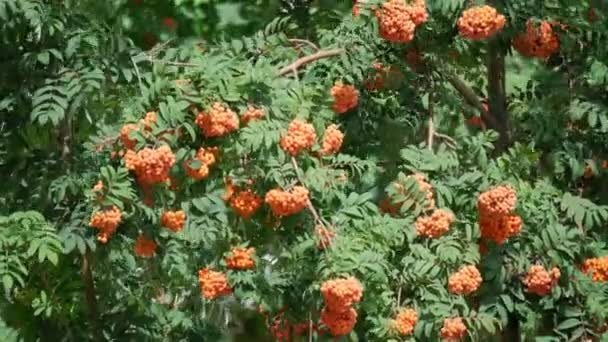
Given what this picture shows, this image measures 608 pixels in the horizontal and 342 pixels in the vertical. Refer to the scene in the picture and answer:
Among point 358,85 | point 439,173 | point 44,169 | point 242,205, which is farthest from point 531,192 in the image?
point 44,169

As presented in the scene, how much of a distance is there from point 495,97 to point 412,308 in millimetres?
1101

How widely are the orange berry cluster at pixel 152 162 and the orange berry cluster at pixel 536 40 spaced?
4.78ft

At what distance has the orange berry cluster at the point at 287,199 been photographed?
12.3 ft

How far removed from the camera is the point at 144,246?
3.92 metres

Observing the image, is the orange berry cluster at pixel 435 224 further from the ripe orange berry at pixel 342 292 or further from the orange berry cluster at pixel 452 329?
the ripe orange berry at pixel 342 292

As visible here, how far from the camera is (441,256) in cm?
407

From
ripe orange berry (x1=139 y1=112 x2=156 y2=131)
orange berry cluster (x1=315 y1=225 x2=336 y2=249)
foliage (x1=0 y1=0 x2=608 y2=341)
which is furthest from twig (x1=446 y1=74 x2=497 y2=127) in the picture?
ripe orange berry (x1=139 y1=112 x2=156 y2=131)

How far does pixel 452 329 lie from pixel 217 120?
930mm

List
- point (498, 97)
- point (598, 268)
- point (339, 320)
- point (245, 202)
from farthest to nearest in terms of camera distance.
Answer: point (498, 97) < point (598, 268) < point (245, 202) < point (339, 320)

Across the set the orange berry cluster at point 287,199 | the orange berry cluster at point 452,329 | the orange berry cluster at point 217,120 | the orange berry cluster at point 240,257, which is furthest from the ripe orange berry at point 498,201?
the orange berry cluster at point 217,120

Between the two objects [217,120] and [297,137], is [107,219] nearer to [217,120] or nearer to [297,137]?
[217,120]

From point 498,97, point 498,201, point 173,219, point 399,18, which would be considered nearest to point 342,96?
point 399,18

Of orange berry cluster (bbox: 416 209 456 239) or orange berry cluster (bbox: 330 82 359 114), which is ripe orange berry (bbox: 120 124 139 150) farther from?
orange berry cluster (bbox: 416 209 456 239)

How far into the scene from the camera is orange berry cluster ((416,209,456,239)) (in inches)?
159
